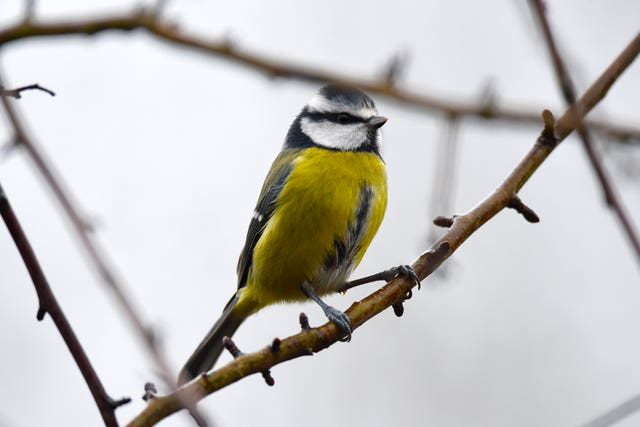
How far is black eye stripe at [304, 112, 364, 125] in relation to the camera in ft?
11.8

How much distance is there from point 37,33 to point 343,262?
1529 mm

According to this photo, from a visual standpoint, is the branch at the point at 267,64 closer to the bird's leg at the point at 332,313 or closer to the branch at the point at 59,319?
the bird's leg at the point at 332,313

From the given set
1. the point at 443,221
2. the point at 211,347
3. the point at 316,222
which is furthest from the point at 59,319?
the point at 211,347

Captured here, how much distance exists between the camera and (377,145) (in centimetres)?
358

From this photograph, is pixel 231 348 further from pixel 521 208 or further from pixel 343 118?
pixel 343 118

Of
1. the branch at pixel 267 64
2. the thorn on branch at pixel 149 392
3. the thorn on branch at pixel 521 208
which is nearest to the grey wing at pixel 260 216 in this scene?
the branch at pixel 267 64

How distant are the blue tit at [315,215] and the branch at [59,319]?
5.67 feet

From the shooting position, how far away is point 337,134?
3.61m

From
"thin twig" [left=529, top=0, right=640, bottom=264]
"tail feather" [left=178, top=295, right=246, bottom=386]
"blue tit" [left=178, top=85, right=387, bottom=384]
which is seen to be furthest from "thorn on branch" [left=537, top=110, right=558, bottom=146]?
"tail feather" [left=178, top=295, right=246, bottom=386]

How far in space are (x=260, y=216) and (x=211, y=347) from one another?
650 millimetres

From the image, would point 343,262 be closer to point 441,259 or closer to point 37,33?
point 441,259

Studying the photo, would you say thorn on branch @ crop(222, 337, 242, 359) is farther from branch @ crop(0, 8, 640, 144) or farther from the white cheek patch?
the white cheek patch

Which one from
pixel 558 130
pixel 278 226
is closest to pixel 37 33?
pixel 278 226

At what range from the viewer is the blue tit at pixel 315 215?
10.6ft
